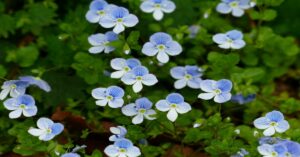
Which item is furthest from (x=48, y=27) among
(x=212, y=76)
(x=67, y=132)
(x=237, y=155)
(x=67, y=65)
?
(x=237, y=155)

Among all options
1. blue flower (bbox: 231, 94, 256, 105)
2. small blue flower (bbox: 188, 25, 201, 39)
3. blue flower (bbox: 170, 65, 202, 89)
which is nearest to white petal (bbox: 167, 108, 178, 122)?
blue flower (bbox: 170, 65, 202, 89)

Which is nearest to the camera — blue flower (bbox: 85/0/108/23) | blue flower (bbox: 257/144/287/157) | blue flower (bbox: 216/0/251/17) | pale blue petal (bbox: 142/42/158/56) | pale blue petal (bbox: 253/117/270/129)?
blue flower (bbox: 257/144/287/157)

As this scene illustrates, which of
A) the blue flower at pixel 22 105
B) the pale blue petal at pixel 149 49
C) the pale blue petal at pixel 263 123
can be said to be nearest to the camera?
the pale blue petal at pixel 263 123

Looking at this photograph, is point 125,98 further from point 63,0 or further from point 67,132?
point 63,0

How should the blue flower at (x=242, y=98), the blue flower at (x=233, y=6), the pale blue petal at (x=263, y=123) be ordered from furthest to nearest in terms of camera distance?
the blue flower at (x=233, y=6)
the blue flower at (x=242, y=98)
the pale blue petal at (x=263, y=123)

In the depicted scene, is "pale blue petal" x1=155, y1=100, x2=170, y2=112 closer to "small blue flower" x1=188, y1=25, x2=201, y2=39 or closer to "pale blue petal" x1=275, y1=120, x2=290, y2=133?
"pale blue petal" x1=275, y1=120, x2=290, y2=133

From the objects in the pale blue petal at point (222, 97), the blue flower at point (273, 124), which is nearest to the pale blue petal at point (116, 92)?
the pale blue petal at point (222, 97)

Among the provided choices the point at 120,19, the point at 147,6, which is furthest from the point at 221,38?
the point at 120,19

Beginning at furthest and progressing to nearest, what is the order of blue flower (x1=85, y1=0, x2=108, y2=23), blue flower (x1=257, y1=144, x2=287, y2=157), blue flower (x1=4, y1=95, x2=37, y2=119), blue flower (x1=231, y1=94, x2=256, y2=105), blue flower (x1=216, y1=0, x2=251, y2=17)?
blue flower (x1=216, y1=0, x2=251, y2=17) < blue flower (x1=231, y1=94, x2=256, y2=105) < blue flower (x1=85, y1=0, x2=108, y2=23) < blue flower (x1=4, y1=95, x2=37, y2=119) < blue flower (x1=257, y1=144, x2=287, y2=157)

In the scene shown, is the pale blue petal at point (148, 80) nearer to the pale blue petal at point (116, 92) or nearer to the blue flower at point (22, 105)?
the pale blue petal at point (116, 92)
